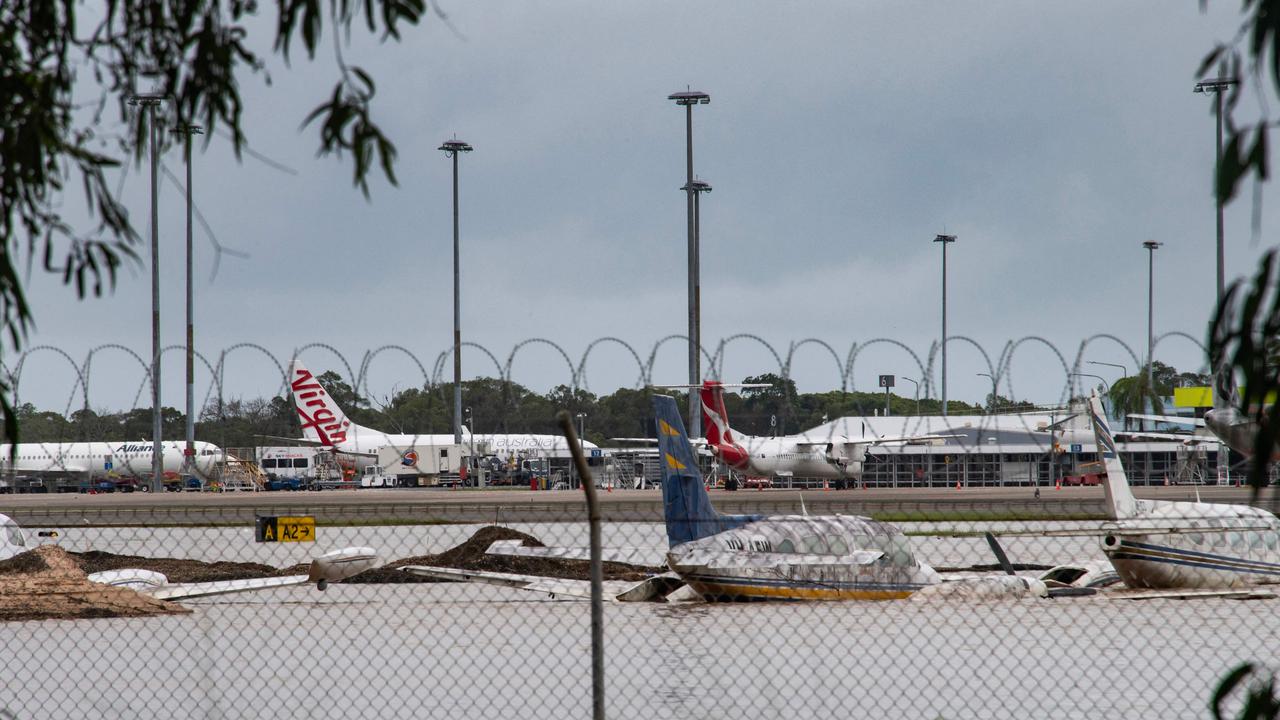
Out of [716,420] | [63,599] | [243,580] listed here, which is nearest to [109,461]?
[716,420]

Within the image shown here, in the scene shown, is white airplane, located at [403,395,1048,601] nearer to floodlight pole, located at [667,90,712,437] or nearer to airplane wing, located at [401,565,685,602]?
airplane wing, located at [401,565,685,602]

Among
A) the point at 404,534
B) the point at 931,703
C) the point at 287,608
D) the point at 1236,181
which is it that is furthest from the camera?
the point at 404,534

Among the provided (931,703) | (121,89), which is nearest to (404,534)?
(931,703)

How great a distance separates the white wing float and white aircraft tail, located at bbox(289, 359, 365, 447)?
60.7m

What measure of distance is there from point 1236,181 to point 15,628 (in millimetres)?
16922

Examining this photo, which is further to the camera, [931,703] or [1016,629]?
[1016,629]

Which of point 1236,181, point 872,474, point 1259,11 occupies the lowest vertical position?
point 872,474

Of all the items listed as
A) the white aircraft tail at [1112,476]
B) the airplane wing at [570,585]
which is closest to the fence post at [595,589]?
the airplane wing at [570,585]

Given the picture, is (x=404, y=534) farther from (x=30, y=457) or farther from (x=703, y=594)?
(x=30, y=457)

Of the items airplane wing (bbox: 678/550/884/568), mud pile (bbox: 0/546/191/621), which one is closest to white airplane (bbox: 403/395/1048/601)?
airplane wing (bbox: 678/550/884/568)

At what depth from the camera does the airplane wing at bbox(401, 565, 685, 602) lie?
19406 millimetres

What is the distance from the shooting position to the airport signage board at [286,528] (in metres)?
12.6

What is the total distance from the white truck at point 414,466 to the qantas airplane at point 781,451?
21.7 m

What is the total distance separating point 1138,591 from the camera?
18812 millimetres
